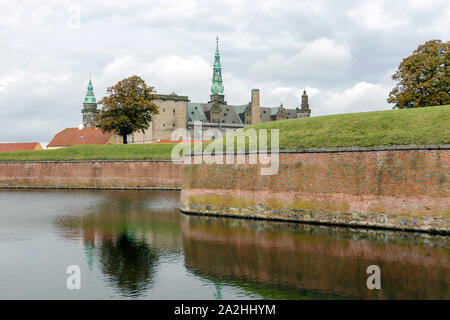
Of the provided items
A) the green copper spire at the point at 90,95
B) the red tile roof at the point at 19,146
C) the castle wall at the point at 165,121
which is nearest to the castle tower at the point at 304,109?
the castle wall at the point at 165,121

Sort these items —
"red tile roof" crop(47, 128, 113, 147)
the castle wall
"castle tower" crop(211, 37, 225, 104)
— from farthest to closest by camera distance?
"castle tower" crop(211, 37, 225, 104) < the castle wall < "red tile roof" crop(47, 128, 113, 147)

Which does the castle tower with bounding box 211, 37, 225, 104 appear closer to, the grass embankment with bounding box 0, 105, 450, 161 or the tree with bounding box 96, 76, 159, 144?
the tree with bounding box 96, 76, 159, 144

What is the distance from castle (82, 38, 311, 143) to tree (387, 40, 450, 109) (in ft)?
118

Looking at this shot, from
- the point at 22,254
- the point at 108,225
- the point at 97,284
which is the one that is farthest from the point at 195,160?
the point at 97,284

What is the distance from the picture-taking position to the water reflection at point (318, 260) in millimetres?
11672

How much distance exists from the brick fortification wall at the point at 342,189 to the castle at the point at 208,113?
4945 cm

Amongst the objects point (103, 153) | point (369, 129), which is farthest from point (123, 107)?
point (369, 129)

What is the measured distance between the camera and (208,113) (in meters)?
113

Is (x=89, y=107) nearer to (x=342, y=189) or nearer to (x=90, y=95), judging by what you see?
(x=90, y=95)

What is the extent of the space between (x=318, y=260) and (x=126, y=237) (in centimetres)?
876

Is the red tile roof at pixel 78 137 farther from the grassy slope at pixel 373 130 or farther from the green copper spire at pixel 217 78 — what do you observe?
the grassy slope at pixel 373 130

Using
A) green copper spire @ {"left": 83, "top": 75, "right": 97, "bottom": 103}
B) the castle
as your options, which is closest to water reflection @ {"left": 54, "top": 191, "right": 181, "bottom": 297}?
the castle

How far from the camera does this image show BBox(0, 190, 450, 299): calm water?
1165 cm

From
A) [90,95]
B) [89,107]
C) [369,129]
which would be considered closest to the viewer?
[369,129]
